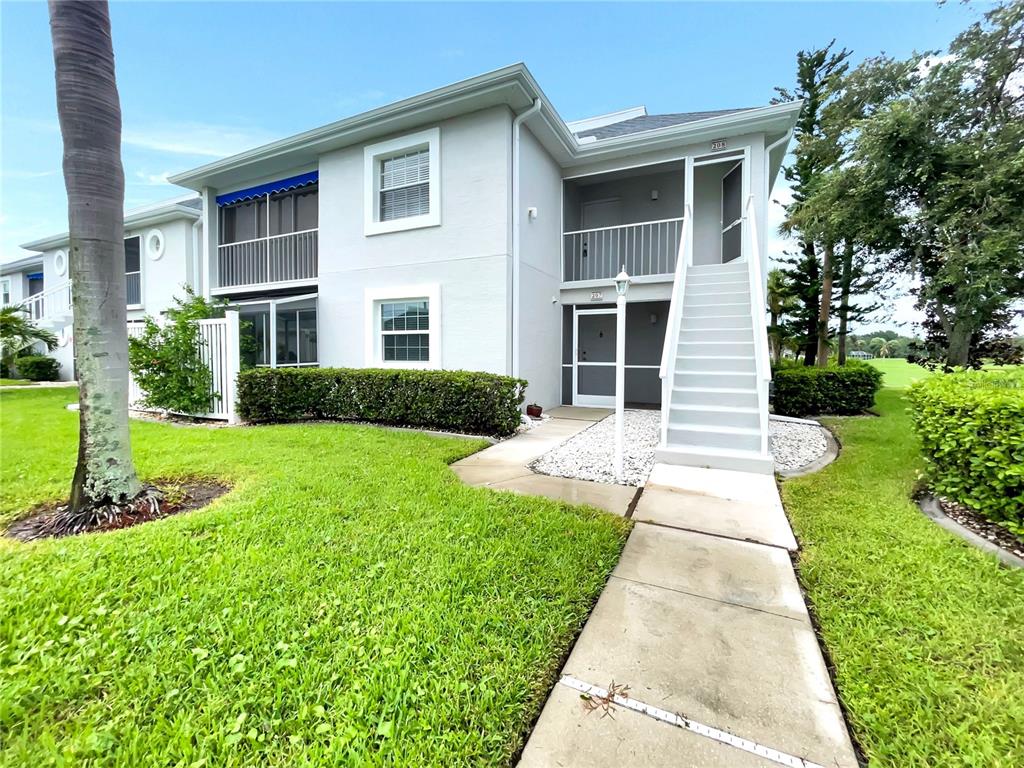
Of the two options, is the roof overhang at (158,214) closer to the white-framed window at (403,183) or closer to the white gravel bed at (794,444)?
the white-framed window at (403,183)

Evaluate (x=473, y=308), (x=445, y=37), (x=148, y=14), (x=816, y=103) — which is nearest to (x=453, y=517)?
(x=473, y=308)

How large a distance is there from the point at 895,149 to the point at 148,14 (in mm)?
13987

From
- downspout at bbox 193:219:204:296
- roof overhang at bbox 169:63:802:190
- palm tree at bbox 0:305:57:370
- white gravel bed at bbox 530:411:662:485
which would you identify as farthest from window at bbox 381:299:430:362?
palm tree at bbox 0:305:57:370

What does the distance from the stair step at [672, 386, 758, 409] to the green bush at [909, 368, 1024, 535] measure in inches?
70.8

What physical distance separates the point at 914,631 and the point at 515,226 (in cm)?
799

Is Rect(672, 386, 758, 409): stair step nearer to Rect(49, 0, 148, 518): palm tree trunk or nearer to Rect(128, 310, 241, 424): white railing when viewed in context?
Rect(49, 0, 148, 518): palm tree trunk

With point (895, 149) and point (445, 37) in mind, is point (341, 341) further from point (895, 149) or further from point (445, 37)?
point (895, 149)

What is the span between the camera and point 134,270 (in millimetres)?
15656

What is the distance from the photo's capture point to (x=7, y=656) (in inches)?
83.2

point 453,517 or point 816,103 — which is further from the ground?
point 816,103

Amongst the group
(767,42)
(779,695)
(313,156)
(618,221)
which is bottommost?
(779,695)

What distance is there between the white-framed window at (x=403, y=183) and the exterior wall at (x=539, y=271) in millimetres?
1893

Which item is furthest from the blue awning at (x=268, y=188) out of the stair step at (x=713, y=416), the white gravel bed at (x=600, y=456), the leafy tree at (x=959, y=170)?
the leafy tree at (x=959, y=170)

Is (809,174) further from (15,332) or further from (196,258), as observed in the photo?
(15,332)
